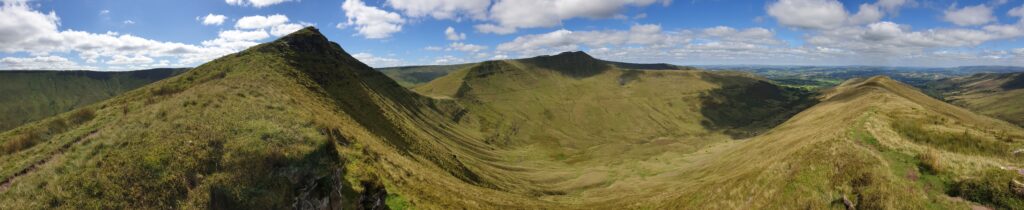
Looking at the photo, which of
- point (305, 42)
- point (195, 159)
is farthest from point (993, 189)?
point (305, 42)

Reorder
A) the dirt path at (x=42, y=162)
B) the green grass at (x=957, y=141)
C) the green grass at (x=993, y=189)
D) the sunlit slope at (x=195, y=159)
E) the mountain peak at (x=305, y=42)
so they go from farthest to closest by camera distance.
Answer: the mountain peak at (x=305, y=42)
the green grass at (x=957, y=141)
the dirt path at (x=42, y=162)
the sunlit slope at (x=195, y=159)
the green grass at (x=993, y=189)

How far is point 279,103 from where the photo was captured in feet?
143

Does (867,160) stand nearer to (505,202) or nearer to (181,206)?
(505,202)

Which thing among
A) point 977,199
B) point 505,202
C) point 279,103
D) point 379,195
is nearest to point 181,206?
point 379,195

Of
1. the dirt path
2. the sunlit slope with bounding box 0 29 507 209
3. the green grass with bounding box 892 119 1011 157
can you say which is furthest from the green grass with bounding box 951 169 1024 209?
the dirt path

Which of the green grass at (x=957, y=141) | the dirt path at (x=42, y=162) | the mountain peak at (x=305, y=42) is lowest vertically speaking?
the green grass at (x=957, y=141)

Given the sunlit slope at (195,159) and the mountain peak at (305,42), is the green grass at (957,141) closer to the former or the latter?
the sunlit slope at (195,159)

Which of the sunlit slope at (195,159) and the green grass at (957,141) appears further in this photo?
the green grass at (957,141)

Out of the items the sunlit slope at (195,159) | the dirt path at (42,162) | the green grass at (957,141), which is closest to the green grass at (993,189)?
the green grass at (957,141)

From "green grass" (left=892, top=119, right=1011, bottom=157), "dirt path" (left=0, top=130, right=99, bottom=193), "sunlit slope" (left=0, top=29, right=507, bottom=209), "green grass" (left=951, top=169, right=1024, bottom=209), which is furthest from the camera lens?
"green grass" (left=892, top=119, right=1011, bottom=157)

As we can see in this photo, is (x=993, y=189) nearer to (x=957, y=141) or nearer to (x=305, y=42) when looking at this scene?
(x=957, y=141)

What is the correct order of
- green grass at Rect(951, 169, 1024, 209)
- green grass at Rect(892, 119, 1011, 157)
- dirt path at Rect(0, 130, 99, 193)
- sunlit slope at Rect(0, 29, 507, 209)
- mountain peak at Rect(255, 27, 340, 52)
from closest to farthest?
green grass at Rect(951, 169, 1024, 209)
sunlit slope at Rect(0, 29, 507, 209)
dirt path at Rect(0, 130, 99, 193)
green grass at Rect(892, 119, 1011, 157)
mountain peak at Rect(255, 27, 340, 52)

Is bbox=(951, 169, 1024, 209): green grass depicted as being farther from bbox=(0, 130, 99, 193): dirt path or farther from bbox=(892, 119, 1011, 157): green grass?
bbox=(0, 130, 99, 193): dirt path

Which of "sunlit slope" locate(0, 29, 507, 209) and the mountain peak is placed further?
the mountain peak
